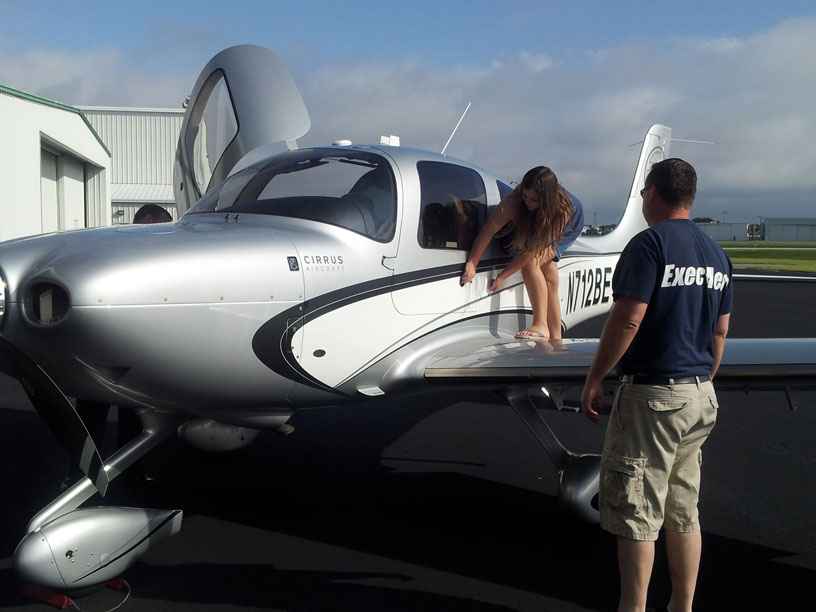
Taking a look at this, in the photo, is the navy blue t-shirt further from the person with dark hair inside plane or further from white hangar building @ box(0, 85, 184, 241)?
white hangar building @ box(0, 85, 184, 241)

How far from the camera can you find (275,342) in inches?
123

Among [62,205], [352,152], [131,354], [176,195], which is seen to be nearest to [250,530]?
[131,354]

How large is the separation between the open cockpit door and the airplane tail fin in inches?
142

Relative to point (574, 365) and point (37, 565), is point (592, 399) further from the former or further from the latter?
point (37, 565)

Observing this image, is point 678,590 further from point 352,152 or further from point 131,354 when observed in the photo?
point 352,152

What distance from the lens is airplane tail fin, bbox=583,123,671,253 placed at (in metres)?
7.32

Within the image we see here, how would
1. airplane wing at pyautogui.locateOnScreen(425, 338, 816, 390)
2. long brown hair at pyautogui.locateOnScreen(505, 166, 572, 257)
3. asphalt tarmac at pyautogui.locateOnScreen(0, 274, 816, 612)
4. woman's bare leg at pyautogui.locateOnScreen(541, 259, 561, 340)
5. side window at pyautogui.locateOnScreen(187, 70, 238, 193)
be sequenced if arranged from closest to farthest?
1. asphalt tarmac at pyautogui.locateOnScreen(0, 274, 816, 612)
2. airplane wing at pyautogui.locateOnScreen(425, 338, 816, 390)
3. long brown hair at pyautogui.locateOnScreen(505, 166, 572, 257)
4. woman's bare leg at pyautogui.locateOnScreen(541, 259, 561, 340)
5. side window at pyautogui.locateOnScreen(187, 70, 238, 193)

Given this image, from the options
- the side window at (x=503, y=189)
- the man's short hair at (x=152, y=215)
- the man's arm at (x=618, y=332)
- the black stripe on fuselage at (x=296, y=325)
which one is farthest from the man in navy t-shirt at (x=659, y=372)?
the man's short hair at (x=152, y=215)

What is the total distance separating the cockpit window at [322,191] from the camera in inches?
141

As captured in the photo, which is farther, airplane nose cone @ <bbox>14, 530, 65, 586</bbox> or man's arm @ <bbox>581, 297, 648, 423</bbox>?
airplane nose cone @ <bbox>14, 530, 65, 586</bbox>

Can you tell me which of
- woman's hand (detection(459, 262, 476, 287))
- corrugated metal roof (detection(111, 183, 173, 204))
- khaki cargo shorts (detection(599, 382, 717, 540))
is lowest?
khaki cargo shorts (detection(599, 382, 717, 540))

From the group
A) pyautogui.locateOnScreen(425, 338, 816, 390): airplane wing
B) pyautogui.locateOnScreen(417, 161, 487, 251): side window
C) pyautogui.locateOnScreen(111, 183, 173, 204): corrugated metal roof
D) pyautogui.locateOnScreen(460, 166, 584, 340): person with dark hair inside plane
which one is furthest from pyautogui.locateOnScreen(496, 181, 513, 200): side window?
pyautogui.locateOnScreen(111, 183, 173, 204): corrugated metal roof

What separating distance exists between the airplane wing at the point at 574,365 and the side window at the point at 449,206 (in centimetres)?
64

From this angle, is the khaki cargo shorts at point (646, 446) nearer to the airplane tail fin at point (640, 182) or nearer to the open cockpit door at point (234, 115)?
the open cockpit door at point (234, 115)
